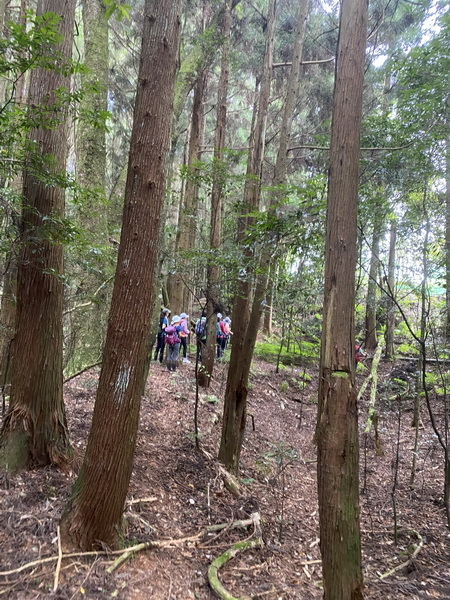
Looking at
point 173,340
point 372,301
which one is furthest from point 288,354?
point 173,340

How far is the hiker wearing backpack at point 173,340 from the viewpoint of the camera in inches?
405

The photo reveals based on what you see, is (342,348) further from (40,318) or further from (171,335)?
(171,335)

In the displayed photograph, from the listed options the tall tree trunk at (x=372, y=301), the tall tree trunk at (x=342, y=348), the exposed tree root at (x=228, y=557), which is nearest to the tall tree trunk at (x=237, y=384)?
the exposed tree root at (x=228, y=557)

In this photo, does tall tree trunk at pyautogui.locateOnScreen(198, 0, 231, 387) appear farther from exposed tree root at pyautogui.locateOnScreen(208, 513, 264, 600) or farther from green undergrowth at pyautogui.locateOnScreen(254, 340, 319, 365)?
green undergrowth at pyautogui.locateOnScreen(254, 340, 319, 365)

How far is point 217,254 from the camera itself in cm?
675

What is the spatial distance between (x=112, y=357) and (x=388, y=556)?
4102 millimetres

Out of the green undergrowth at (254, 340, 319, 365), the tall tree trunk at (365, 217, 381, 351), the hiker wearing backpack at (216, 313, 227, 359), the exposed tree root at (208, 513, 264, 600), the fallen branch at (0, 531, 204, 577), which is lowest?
the exposed tree root at (208, 513, 264, 600)

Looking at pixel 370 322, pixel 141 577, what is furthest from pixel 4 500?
pixel 370 322

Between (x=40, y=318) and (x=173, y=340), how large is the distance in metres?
6.34

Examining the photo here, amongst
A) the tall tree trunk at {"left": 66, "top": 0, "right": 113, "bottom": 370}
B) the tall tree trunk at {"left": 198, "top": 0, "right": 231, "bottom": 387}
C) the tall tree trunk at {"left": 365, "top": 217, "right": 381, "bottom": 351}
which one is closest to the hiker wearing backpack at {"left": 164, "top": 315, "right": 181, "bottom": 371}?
the tall tree trunk at {"left": 198, "top": 0, "right": 231, "bottom": 387}

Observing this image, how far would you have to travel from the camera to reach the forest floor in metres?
3.09

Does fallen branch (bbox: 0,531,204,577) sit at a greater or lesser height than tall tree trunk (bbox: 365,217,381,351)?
lesser

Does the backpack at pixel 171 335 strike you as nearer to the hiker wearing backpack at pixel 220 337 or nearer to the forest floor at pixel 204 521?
the forest floor at pixel 204 521

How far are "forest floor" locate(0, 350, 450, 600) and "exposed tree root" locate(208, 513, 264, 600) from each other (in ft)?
0.19
